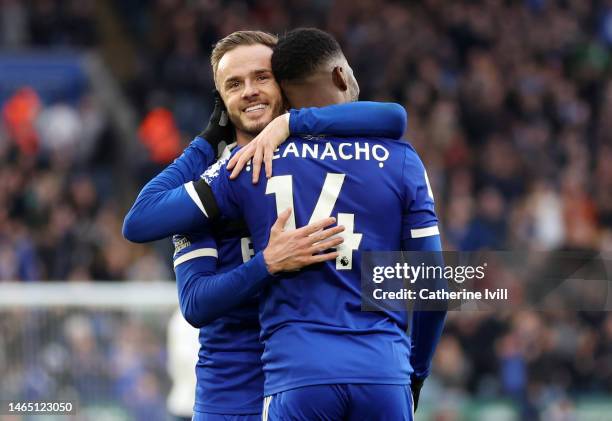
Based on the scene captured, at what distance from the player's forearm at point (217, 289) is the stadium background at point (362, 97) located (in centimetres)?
501

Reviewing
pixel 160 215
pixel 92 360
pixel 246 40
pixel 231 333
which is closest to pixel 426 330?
pixel 231 333

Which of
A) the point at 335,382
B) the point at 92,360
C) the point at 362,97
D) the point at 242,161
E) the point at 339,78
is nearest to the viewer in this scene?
the point at 335,382

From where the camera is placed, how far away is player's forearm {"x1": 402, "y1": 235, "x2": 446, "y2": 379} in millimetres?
3938

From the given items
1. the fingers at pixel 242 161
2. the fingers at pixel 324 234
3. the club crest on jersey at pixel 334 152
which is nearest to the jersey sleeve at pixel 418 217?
the club crest on jersey at pixel 334 152

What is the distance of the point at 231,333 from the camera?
413cm

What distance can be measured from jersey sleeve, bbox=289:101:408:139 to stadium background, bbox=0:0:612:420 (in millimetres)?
5312

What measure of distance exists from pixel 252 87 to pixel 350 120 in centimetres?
47

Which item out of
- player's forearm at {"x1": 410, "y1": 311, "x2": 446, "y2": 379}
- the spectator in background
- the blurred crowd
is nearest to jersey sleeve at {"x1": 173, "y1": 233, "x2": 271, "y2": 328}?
player's forearm at {"x1": 410, "y1": 311, "x2": 446, "y2": 379}

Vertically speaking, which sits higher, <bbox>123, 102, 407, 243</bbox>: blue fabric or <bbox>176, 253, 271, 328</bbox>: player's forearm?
<bbox>123, 102, 407, 243</bbox>: blue fabric

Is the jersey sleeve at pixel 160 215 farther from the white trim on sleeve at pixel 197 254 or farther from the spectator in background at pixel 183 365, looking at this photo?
the spectator in background at pixel 183 365

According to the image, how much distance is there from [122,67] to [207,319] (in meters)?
13.3

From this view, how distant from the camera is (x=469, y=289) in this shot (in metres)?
4.20

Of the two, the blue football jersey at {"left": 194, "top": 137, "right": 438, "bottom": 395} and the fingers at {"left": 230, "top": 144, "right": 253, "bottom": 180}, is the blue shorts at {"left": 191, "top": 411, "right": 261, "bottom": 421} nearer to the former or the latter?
the blue football jersey at {"left": 194, "top": 137, "right": 438, "bottom": 395}

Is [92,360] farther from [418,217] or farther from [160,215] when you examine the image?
[418,217]
